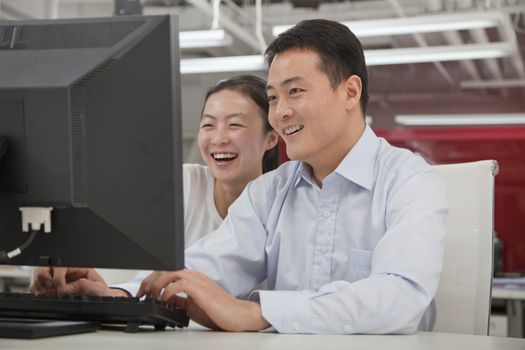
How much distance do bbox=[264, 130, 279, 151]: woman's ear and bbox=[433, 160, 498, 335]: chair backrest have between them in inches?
31.6

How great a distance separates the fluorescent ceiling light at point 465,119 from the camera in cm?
998

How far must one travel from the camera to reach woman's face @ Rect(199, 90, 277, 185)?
97.8 inches

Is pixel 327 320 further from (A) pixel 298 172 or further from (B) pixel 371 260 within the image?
(A) pixel 298 172

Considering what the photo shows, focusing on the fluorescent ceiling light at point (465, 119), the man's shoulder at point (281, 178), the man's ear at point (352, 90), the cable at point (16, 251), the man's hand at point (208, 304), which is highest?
the fluorescent ceiling light at point (465, 119)

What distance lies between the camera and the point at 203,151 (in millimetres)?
2533

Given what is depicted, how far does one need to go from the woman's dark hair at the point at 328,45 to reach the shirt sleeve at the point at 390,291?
345 millimetres

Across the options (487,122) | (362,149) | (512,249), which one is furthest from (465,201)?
(487,122)

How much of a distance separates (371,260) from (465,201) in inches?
13.4

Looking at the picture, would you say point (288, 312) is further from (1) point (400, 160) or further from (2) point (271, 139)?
(2) point (271, 139)

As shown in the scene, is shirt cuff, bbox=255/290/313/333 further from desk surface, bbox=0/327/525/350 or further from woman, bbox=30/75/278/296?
woman, bbox=30/75/278/296

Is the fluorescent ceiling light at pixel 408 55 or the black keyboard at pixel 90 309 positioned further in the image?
the fluorescent ceiling light at pixel 408 55

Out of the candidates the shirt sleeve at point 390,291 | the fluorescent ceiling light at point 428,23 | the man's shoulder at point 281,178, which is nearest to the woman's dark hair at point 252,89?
the man's shoulder at point 281,178

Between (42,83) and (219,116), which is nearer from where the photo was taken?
(42,83)

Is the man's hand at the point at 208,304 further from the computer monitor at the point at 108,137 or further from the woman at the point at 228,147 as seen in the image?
the woman at the point at 228,147
